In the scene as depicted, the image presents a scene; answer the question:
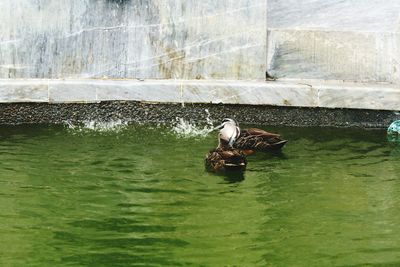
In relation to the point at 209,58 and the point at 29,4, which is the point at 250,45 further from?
the point at 29,4

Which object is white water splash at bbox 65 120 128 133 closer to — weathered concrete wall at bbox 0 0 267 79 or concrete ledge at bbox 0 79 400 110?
concrete ledge at bbox 0 79 400 110

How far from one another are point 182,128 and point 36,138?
149 cm

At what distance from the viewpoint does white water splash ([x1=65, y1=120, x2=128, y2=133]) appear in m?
9.09

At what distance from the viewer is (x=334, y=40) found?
9906 mm

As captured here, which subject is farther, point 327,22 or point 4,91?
point 327,22

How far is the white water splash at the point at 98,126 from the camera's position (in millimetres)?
9094

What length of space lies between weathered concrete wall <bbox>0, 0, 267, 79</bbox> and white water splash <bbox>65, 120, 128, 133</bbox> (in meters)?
0.62

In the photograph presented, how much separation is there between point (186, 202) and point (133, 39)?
353 centimetres

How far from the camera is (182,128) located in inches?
361

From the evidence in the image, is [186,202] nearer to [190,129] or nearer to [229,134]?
[229,134]

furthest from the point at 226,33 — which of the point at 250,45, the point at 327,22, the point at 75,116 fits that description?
the point at 75,116

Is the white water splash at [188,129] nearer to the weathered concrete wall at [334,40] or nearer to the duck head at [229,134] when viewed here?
the duck head at [229,134]

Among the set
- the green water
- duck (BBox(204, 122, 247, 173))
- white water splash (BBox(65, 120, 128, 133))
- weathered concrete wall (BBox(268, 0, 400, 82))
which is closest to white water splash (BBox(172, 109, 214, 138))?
the green water

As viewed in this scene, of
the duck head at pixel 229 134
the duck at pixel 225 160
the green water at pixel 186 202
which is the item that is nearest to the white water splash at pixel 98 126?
the green water at pixel 186 202
